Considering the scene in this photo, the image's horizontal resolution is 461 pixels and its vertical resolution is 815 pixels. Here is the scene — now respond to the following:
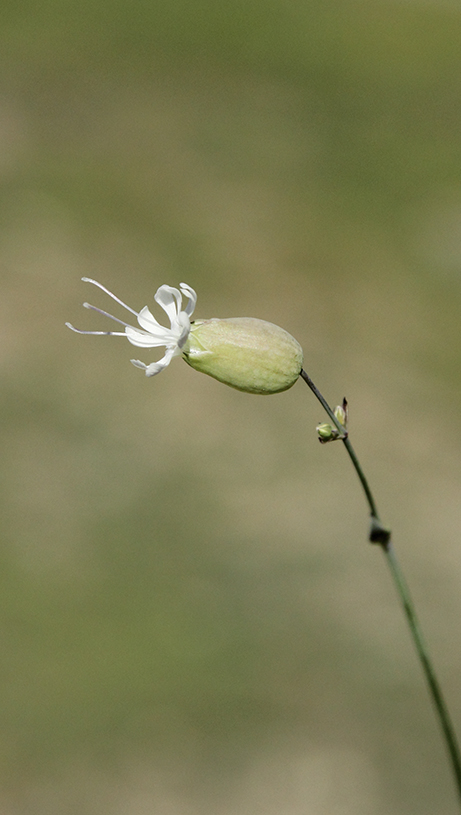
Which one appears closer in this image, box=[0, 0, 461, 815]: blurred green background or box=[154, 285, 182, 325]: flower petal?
box=[154, 285, 182, 325]: flower petal

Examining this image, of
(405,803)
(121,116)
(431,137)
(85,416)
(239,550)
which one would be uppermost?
(431,137)

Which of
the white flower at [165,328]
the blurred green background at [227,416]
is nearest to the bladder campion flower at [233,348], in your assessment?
the white flower at [165,328]

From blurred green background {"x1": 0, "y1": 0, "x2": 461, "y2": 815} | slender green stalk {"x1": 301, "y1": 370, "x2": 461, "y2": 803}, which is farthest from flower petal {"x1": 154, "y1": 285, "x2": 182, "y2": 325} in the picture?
blurred green background {"x1": 0, "y1": 0, "x2": 461, "y2": 815}

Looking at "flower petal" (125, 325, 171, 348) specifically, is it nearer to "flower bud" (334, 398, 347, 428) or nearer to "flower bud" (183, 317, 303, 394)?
"flower bud" (183, 317, 303, 394)

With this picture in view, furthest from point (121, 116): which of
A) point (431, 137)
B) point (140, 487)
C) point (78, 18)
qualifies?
point (140, 487)

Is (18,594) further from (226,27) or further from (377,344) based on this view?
(226,27)

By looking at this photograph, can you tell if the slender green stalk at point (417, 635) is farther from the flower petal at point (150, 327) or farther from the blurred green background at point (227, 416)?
the blurred green background at point (227, 416)
